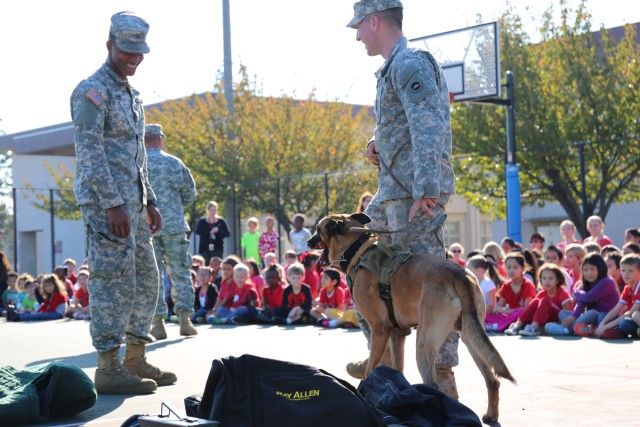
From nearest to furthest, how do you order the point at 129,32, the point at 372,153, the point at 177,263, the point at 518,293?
the point at 372,153 → the point at 129,32 → the point at 177,263 → the point at 518,293

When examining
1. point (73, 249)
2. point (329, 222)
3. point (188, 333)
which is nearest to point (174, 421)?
point (329, 222)

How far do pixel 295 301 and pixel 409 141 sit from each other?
28.5 feet

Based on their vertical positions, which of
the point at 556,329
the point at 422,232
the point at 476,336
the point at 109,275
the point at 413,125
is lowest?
the point at 556,329

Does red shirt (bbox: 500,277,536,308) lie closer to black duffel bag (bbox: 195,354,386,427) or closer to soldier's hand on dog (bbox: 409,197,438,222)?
soldier's hand on dog (bbox: 409,197,438,222)

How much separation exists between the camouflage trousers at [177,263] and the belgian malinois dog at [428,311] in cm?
577

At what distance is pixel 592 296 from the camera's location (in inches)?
416

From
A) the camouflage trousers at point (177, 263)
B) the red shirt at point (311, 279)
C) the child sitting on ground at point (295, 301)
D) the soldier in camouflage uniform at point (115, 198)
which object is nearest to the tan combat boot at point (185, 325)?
the camouflage trousers at point (177, 263)

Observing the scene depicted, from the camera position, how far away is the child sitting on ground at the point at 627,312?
32.1 ft

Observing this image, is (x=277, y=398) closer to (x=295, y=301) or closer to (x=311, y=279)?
(x=295, y=301)

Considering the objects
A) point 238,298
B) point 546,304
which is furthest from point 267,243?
point 546,304

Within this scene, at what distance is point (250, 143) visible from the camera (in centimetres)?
2942

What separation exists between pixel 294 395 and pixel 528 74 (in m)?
22.9

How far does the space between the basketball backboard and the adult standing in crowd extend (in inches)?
194

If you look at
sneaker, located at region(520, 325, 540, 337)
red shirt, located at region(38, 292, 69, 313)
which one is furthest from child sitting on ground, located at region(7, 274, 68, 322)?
sneaker, located at region(520, 325, 540, 337)
